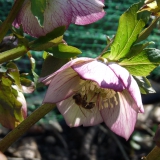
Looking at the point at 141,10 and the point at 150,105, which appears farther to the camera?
the point at 150,105

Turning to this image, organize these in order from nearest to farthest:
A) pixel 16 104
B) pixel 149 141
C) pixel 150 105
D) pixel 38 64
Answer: pixel 16 104
pixel 38 64
pixel 149 141
pixel 150 105

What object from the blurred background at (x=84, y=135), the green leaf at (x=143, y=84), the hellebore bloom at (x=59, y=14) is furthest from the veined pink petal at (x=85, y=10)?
the blurred background at (x=84, y=135)

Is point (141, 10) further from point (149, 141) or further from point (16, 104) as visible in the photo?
point (149, 141)

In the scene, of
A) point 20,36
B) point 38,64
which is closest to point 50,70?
point 20,36

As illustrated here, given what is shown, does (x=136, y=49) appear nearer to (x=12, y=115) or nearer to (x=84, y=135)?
(x=12, y=115)

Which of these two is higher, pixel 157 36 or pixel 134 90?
pixel 134 90

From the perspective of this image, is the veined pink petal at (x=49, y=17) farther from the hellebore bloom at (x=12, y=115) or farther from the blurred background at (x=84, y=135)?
the blurred background at (x=84, y=135)
